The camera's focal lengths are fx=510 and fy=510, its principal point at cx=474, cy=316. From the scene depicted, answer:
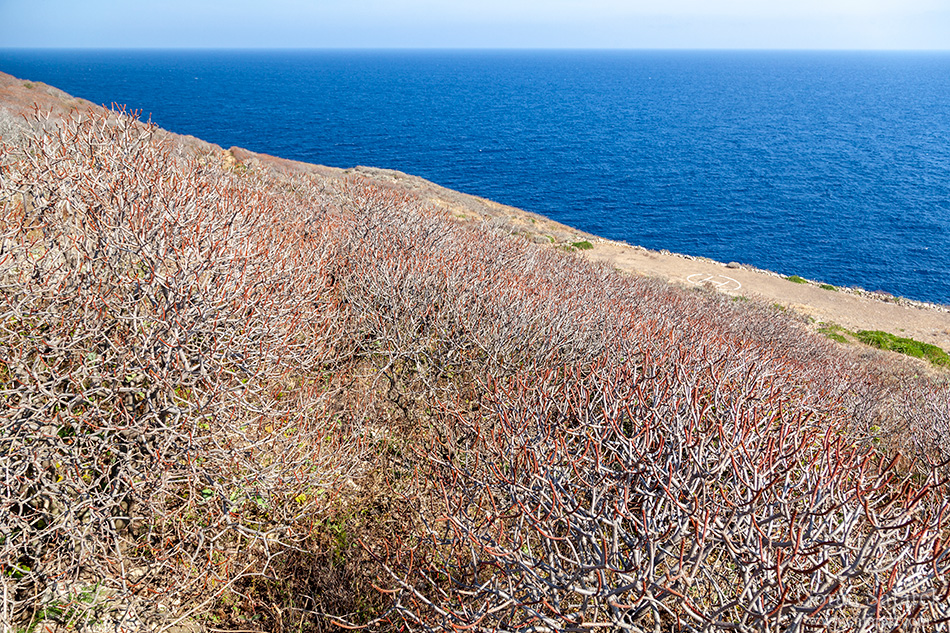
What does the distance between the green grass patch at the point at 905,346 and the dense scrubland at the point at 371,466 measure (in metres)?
20.5

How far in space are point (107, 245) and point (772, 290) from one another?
38579mm

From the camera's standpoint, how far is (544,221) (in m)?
47.9

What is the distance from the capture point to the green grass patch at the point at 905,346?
2506 cm

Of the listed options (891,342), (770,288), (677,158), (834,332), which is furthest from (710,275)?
(677,158)

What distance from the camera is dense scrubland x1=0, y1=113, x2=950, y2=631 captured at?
4285 millimetres

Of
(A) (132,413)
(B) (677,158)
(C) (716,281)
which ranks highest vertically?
(B) (677,158)

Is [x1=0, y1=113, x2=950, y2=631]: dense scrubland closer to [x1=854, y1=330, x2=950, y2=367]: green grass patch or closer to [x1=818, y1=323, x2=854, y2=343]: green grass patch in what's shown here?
[x1=818, y1=323, x2=854, y2=343]: green grass patch

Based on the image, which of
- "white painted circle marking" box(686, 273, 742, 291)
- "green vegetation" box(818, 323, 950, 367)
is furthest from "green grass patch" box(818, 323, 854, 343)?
"white painted circle marking" box(686, 273, 742, 291)

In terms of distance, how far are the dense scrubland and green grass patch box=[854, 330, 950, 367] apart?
20.5 m

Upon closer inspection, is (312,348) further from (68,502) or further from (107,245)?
(68,502)

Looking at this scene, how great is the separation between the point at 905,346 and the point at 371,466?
29612 mm

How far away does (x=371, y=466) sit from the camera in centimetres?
842

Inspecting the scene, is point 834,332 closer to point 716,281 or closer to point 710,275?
point 716,281

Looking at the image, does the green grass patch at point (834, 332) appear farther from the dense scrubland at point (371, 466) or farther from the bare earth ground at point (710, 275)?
the dense scrubland at point (371, 466)
